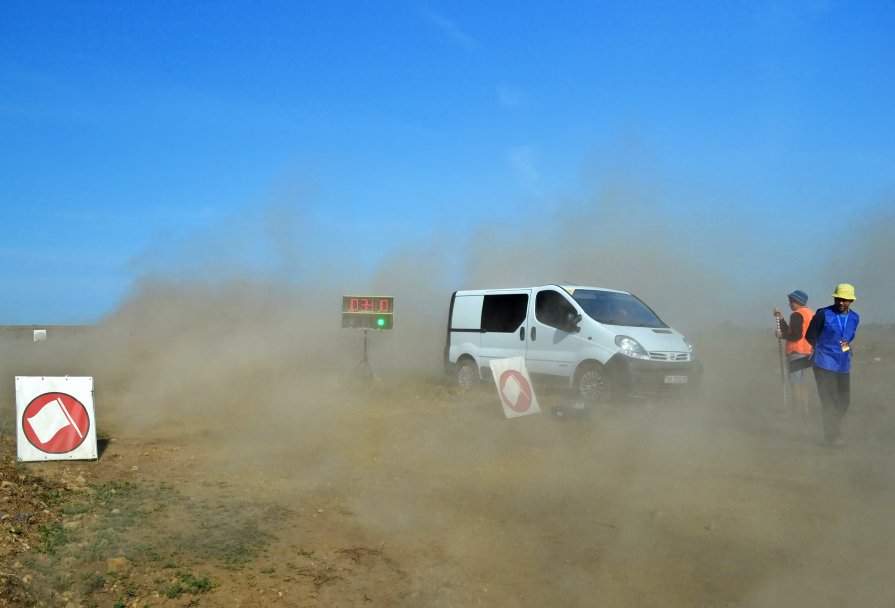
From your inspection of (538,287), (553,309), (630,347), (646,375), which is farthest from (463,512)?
(538,287)

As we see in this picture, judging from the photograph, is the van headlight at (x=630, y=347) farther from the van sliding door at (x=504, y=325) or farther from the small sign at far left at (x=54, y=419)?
the small sign at far left at (x=54, y=419)

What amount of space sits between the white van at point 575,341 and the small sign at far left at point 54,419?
25.4 feet

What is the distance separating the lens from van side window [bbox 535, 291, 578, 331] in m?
13.6

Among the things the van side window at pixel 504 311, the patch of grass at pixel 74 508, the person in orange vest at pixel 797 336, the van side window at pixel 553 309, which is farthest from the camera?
the van side window at pixel 504 311

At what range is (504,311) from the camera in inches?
592

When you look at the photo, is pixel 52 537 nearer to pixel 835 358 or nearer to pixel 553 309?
pixel 835 358

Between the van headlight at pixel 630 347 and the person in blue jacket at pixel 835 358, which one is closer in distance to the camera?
the person in blue jacket at pixel 835 358

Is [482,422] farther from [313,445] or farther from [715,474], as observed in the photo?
[715,474]

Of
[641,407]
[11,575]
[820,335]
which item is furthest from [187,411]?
[820,335]

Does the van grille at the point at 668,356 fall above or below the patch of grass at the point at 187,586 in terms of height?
above

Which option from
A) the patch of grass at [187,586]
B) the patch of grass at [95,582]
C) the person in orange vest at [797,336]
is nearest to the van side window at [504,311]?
the person in orange vest at [797,336]

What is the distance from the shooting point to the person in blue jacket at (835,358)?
30.0 ft

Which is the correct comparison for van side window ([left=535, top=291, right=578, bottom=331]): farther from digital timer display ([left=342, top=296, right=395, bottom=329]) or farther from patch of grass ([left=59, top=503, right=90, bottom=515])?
patch of grass ([left=59, top=503, right=90, bottom=515])

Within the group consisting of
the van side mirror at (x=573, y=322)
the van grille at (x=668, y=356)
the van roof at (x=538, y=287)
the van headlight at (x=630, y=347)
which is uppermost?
the van roof at (x=538, y=287)
